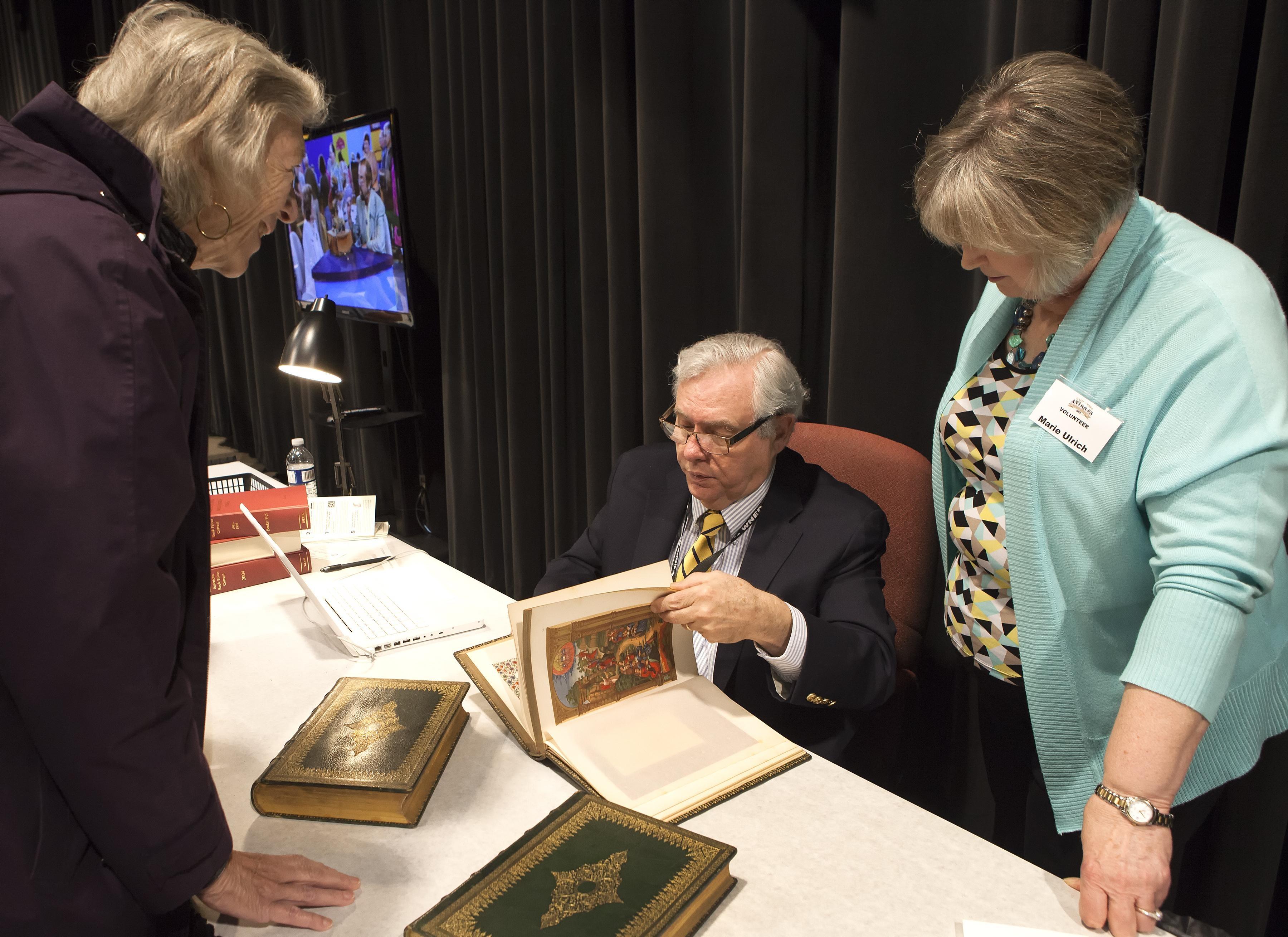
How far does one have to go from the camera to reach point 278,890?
2.77ft

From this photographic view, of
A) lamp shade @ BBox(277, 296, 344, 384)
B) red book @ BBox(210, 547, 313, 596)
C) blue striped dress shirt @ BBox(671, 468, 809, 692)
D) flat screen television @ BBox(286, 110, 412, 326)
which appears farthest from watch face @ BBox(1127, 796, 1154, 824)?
flat screen television @ BBox(286, 110, 412, 326)

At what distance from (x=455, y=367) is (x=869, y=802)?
279 cm

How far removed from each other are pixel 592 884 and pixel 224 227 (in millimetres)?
771

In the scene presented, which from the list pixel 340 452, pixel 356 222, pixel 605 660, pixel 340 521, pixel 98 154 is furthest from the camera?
pixel 356 222

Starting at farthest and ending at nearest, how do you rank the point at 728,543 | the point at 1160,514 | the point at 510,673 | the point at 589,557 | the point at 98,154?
the point at 589,557 < the point at 728,543 < the point at 510,673 < the point at 1160,514 < the point at 98,154

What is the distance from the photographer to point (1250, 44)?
1342 millimetres

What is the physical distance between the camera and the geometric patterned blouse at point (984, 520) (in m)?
1.26

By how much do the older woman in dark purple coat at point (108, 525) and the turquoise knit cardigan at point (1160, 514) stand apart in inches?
37.0

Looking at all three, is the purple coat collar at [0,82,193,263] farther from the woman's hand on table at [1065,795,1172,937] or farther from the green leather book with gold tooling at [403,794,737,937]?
the woman's hand on table at [1065,795,1172,937]

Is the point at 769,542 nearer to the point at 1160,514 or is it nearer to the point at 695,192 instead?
the point at 1160,514

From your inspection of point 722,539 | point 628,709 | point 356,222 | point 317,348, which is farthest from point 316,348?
point 628,709

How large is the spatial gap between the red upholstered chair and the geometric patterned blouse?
0.62 ft

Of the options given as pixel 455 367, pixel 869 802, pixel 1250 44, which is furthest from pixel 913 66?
pixel 455 367

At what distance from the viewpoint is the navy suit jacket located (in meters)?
1.30
